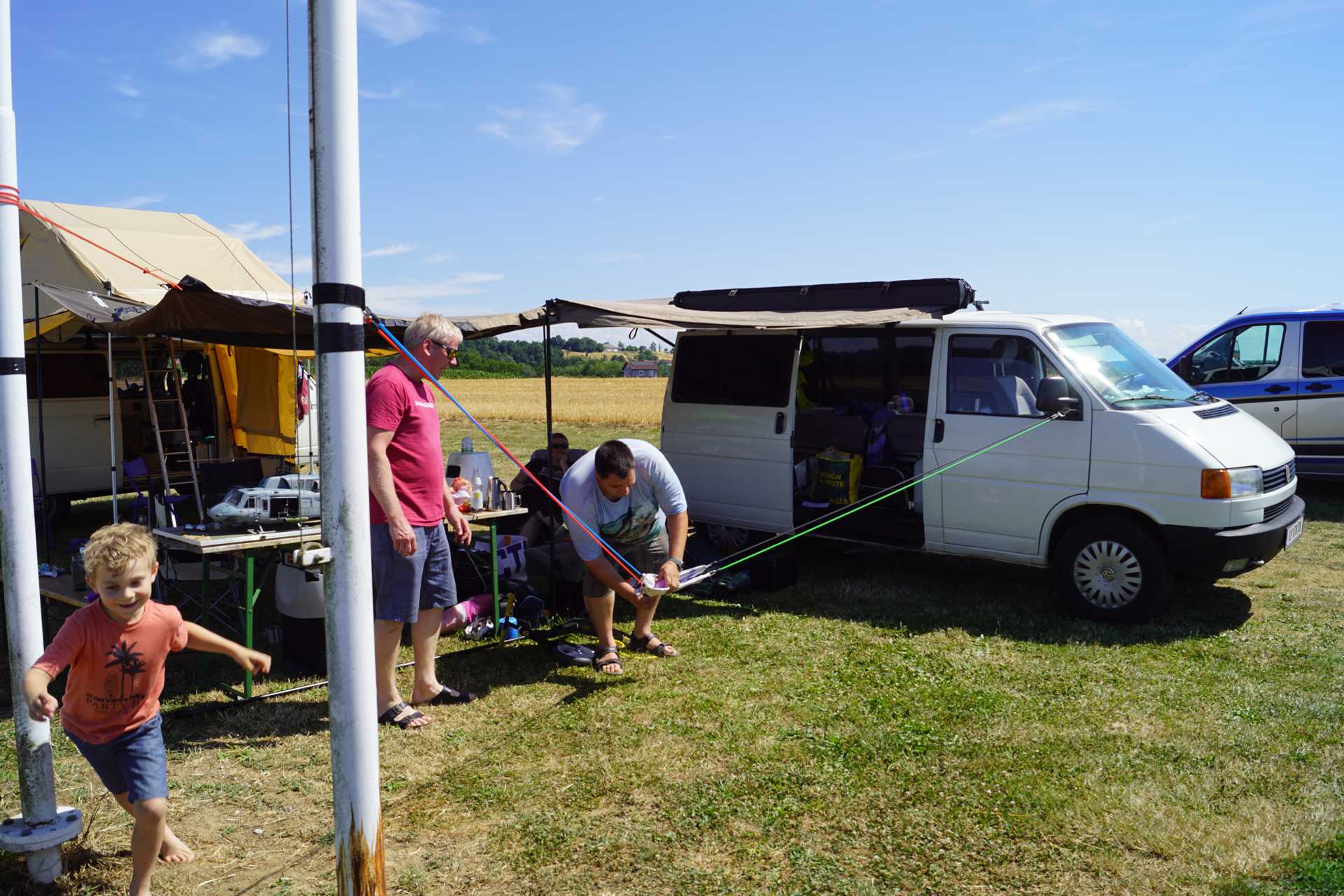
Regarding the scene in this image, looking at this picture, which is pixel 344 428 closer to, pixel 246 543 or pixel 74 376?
pixel 246 543

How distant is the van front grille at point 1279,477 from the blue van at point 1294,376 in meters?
4.72

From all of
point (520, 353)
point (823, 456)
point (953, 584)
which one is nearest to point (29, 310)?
point (823, 456)

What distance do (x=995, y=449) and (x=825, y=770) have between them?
313cm

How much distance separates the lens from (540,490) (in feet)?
24.5

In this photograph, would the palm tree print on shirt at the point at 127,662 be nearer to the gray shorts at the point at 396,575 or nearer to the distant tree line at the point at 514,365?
the gray shorts at the point at 396,575

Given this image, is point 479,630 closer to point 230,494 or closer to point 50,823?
point 230,494

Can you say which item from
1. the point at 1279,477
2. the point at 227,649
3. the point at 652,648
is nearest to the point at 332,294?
the point at 227,649

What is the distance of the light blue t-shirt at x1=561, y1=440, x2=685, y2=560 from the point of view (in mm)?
5664

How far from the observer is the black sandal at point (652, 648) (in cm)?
602

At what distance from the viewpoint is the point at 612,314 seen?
656 cm

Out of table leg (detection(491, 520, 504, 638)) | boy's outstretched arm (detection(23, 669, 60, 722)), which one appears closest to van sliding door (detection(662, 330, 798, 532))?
table leg (detection(491, 520, 504, 638))

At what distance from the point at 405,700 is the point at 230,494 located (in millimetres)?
1569

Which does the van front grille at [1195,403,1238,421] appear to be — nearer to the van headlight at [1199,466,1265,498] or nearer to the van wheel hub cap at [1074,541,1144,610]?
the van headlight at [1199,466,1265,498]

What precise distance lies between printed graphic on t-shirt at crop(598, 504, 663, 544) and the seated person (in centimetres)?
121
